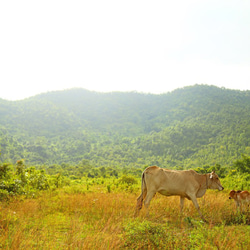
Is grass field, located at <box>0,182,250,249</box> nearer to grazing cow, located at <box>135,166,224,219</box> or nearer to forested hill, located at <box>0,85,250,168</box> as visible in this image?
grazing cow, located at <box>135,166,224,219</box>

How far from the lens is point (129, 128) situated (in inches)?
4461

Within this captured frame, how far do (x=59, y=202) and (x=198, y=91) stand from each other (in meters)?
138

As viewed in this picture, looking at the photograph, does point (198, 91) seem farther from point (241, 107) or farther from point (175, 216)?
point (175, 216)

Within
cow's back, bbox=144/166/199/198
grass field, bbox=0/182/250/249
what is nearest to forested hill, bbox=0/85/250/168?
cow's back, bbox=144/166/199/198

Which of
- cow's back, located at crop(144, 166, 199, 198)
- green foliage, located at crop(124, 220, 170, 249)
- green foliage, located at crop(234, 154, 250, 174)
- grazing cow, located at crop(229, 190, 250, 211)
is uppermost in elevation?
cow's back, located at crop(144, 166, 199, 198)

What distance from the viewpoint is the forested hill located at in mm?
62000

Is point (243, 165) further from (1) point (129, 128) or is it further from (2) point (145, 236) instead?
(1) point (129, 128)

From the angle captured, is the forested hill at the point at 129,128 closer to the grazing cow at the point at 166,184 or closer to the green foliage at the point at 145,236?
the grazing cow at the point at 166,184

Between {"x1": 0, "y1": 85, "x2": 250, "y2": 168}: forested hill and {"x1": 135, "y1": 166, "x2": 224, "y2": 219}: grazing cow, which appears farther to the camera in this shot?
{"x1": 0, "y1": 85, "x2": 250, "y2": 168}: forested hill

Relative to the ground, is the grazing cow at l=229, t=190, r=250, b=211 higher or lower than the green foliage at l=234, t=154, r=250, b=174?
higher

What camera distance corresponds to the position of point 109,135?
103m

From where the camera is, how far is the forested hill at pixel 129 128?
62000mm

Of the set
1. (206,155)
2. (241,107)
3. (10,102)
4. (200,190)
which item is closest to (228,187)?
Answer: (200,190)

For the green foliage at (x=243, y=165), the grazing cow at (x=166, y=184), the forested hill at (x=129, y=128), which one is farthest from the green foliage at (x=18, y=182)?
the forested hill at (x=129, y=128)
